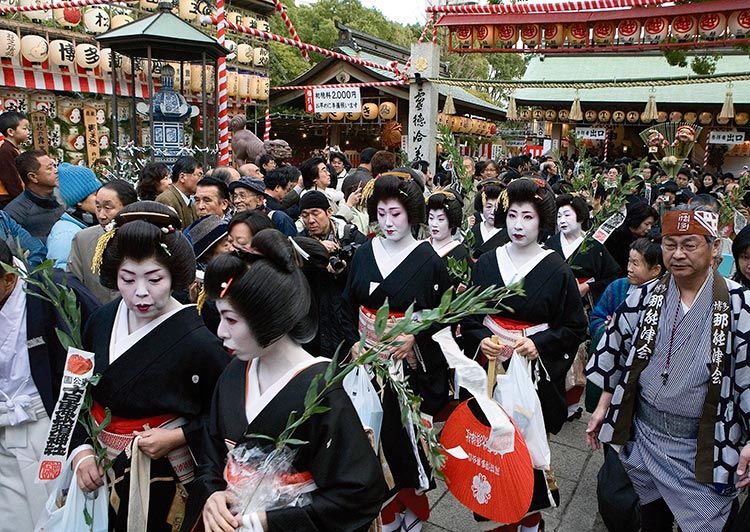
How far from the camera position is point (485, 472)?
316 centimetres

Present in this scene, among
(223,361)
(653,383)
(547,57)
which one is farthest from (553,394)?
(547,57)

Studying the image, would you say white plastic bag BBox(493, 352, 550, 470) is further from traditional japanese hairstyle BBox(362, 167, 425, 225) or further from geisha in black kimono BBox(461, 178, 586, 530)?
traditional japanese hairstyle BBox(362, 167, 425, 225)

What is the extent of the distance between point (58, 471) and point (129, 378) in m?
0.49

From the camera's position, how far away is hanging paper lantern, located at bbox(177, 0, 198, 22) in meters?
16.1

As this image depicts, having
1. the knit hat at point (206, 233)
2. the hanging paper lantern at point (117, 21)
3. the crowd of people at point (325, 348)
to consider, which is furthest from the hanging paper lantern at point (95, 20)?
the knit hat at point (206, 233)

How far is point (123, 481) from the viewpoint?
244 cm

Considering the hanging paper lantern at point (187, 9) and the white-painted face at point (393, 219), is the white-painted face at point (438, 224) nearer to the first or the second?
the white-painted face at point (393, 219)

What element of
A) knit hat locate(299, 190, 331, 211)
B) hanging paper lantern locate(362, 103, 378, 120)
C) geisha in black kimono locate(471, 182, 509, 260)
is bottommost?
geisha in black kimono locate(471, 182, 509, 260)

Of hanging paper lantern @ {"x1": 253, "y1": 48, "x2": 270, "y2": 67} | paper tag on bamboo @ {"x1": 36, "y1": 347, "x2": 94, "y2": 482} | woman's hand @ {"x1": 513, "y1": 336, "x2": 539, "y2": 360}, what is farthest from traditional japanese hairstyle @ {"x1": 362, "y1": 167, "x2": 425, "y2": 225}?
hanging paper lantern @ {"x1": 253, "y1": 48, "x2": 270, "y2": 67}

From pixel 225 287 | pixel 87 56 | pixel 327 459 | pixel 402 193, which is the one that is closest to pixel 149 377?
pixel 225 287

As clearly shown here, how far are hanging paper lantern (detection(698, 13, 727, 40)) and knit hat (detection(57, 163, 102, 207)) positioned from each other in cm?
1232

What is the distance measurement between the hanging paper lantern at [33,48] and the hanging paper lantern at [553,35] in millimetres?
10897

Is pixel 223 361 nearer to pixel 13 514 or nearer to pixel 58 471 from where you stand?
pixel 58 471

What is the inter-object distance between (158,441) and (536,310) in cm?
230
